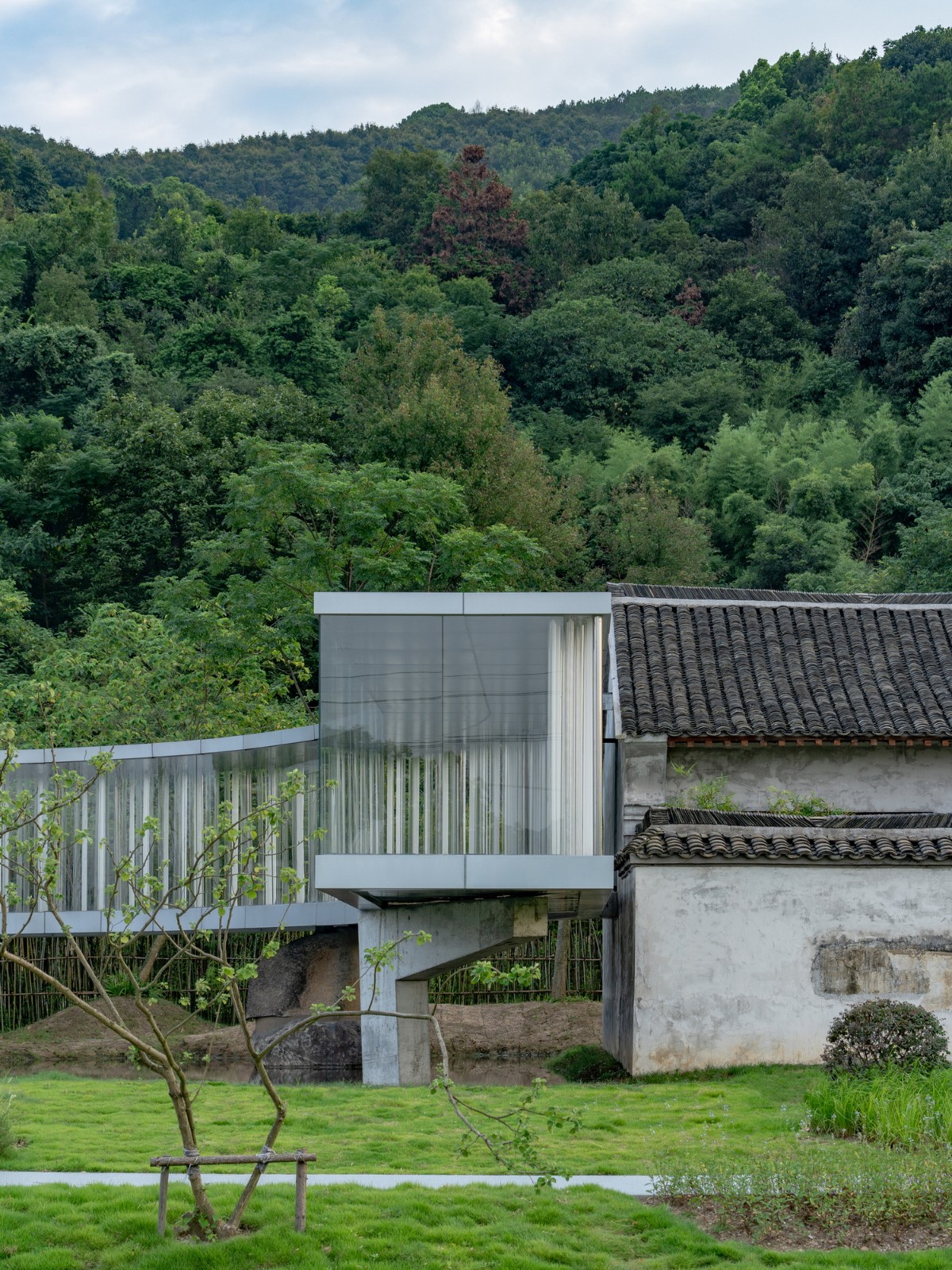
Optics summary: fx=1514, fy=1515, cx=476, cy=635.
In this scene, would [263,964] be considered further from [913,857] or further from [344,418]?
[344,418]

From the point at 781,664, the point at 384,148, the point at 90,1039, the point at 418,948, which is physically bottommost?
the point at 90,1039

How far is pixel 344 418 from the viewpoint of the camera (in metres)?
37.2

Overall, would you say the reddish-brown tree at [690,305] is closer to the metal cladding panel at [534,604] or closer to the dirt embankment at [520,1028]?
the dirt embankment at [520,1028]

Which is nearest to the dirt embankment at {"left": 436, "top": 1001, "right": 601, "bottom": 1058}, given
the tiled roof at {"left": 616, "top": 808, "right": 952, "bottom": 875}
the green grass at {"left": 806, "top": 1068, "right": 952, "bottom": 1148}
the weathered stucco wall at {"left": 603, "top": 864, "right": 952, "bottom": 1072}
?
the weathered stucco wall at {"left": 603, "top": 864, "right": 952, "bottom": 1072}

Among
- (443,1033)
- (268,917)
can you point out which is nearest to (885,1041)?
(268,917)

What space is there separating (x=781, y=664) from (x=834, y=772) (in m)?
1.55

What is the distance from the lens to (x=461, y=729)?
15.8m

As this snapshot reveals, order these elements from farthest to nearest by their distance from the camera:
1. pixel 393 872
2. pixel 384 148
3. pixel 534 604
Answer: pixel 384 148 → pixel 534 604 → pixel 393 872

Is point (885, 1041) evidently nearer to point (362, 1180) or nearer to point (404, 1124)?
point (404, 1124)

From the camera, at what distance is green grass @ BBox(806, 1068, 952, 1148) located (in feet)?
34.1

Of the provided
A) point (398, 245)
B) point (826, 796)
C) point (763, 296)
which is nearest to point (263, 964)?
point (826, 796)

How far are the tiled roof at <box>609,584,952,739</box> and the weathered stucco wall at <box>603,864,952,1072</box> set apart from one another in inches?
117

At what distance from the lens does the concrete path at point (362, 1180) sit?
979cm

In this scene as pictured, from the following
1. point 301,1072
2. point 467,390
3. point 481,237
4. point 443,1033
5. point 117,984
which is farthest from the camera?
point 481,237
